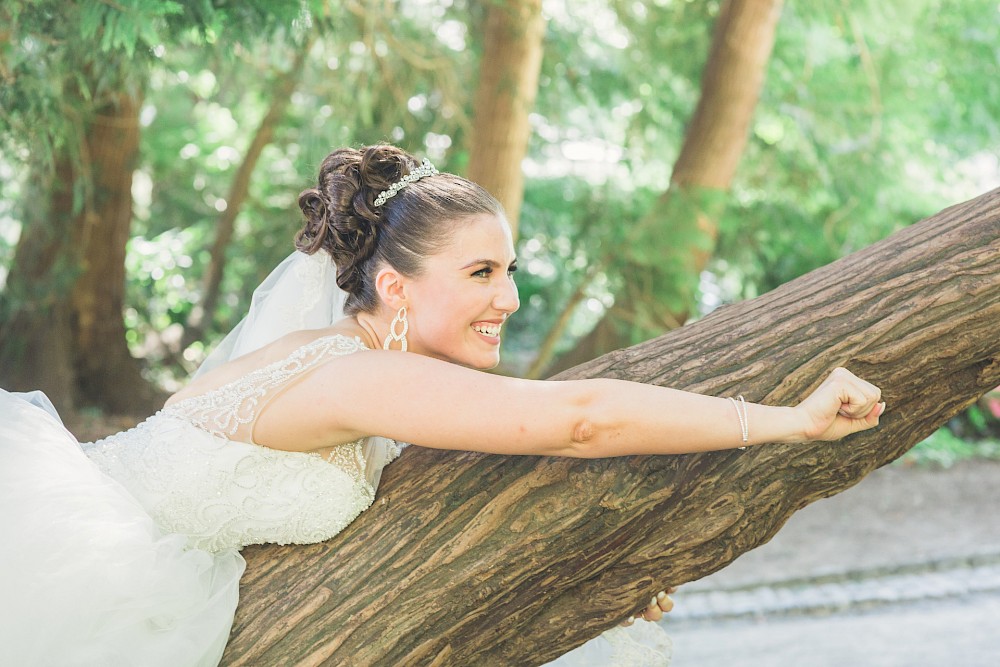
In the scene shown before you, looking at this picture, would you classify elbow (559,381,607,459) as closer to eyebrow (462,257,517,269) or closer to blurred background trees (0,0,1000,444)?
eyebrow (462,257,517,269)

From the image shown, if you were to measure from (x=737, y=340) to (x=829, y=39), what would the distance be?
9.92 metres

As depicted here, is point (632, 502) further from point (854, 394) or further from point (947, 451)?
point (947, 451)

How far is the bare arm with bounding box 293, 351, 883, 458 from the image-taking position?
2.25 metres

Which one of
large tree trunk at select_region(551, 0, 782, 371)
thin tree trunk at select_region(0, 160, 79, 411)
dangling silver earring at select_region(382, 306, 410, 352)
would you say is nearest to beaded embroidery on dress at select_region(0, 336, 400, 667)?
dangling silver earring at select_region(382, 306, 410, 352)

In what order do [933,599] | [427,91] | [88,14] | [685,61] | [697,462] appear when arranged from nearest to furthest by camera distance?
[697,462], [88,14], [933,599], [427,91], [685,61]

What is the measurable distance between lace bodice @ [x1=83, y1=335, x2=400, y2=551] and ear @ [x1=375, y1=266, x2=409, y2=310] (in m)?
0.16

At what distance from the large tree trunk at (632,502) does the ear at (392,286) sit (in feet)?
1.51

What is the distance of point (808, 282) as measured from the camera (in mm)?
2717

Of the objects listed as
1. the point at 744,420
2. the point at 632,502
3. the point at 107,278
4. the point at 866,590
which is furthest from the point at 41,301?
the point at 744,420

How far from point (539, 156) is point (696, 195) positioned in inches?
149

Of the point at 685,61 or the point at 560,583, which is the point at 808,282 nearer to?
the point at 560,583

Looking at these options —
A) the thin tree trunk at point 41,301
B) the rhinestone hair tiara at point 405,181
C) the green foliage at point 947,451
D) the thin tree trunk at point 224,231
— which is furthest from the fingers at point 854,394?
the green foliage at point 947,451

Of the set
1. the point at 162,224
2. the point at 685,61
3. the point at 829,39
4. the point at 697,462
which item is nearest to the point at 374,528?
the point at 697,462

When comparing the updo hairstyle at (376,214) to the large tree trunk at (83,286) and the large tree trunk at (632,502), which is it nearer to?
the large tree trunk at (632,502)
